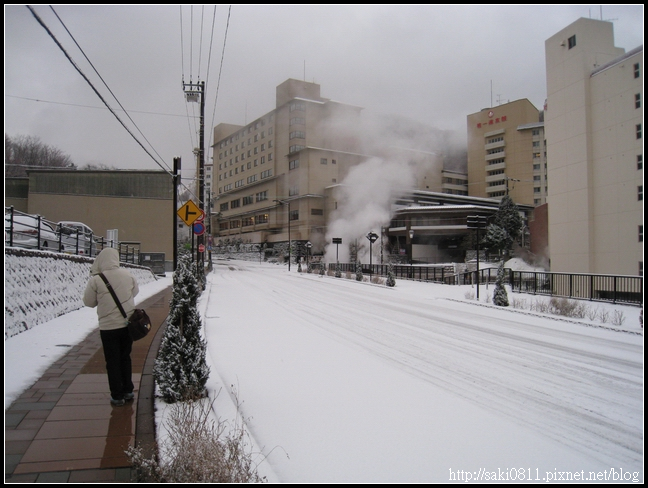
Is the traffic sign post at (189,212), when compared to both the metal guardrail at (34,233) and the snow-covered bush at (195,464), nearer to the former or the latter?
the metal guardrail at (34,233)

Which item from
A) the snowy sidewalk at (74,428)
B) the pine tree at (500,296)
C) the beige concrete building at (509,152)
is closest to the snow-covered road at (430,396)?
the snowy sidewalk at (74,428)

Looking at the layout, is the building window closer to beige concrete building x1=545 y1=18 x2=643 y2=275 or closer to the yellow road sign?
beige concrete building x1=545 y1=18 x2=643 y2=275

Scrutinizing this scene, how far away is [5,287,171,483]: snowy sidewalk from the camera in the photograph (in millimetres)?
3273

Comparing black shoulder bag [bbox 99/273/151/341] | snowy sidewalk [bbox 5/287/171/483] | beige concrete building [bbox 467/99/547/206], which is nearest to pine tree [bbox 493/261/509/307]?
snowy sidewalk [bbox 5/287/171/483]

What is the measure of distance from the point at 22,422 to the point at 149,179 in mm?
35114

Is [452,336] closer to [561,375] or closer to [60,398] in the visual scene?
[561,375]

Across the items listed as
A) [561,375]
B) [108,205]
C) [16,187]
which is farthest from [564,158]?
[16,187]

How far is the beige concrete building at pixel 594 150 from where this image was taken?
2178cm

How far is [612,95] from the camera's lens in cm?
2322

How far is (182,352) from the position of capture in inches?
191

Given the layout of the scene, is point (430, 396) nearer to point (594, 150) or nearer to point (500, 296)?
point (500, 296)

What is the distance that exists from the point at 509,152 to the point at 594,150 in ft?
166

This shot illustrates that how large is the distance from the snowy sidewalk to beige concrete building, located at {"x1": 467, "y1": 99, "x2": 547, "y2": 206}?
68.8 m

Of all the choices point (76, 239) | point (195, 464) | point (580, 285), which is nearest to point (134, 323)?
point (195, 464)
